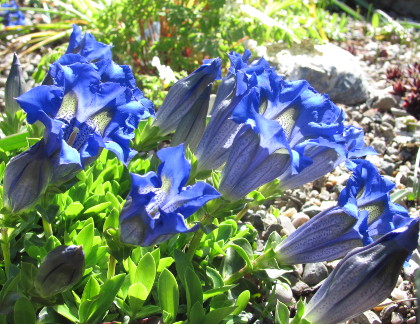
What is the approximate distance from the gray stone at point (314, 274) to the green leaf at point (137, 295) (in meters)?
0.94

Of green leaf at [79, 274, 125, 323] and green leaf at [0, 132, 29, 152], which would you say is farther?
green leaf at [0, 132, 29, 152]

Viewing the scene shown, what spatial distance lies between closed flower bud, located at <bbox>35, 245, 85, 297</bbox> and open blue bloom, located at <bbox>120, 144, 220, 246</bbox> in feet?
0.48

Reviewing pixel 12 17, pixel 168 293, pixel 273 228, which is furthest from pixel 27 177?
pixel 12 17

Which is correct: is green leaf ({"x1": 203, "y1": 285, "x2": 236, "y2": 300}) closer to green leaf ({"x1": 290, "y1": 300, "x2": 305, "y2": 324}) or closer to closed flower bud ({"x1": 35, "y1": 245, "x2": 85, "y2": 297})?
green leaf ({"x1": 290, "y1": 300, "x2": 305, "y2": 324})

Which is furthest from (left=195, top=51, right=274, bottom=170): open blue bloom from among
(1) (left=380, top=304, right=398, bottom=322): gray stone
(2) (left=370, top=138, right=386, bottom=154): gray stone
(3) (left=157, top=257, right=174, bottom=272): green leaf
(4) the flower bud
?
(2) (left=370, top=138, right=386, bottom=154): gray stone

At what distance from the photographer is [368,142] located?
354 centimetres

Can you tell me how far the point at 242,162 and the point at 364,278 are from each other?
1.64ft

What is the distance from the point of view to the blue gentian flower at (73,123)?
1.49m

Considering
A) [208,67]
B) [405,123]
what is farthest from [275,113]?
[405,123]

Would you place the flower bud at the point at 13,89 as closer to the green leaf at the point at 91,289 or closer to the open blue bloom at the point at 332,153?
the green leaf at the point at 91,289

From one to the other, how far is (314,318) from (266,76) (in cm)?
80

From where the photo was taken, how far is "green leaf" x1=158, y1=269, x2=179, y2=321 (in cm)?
172

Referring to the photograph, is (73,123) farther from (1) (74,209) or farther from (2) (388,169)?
(2) (388,169)

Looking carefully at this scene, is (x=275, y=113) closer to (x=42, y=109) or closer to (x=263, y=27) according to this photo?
(x=42, y=109)
